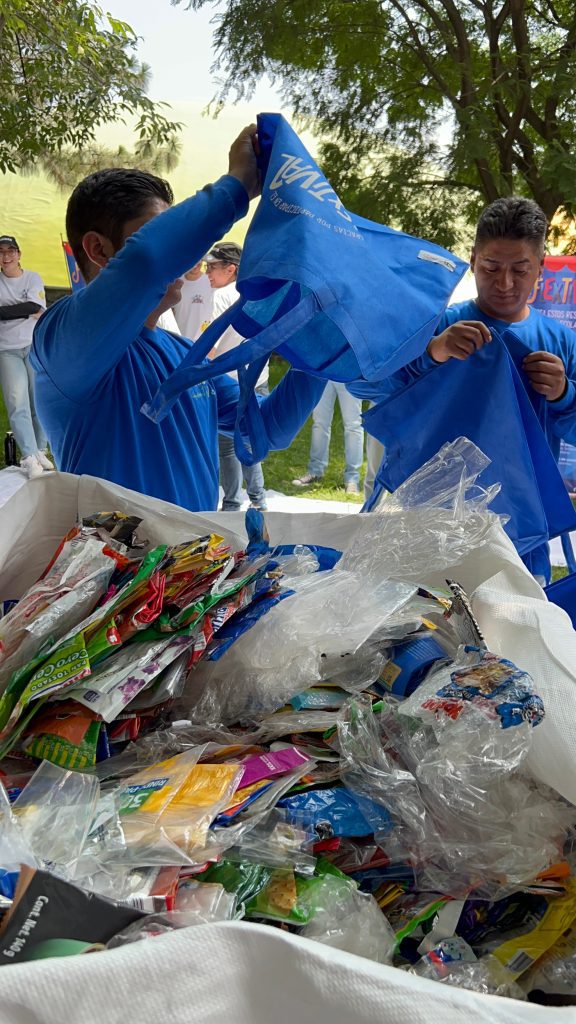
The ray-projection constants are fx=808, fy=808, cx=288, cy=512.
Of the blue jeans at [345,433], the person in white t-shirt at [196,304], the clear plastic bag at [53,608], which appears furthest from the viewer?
the blue jeans at [345,433]

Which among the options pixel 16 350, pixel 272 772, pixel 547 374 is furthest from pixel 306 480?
pixel 272 772

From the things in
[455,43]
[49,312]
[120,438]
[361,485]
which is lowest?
[361,485]

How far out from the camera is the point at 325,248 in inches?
42.8

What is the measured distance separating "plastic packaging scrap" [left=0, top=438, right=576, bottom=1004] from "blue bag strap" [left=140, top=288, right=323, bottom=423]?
30 centimetres

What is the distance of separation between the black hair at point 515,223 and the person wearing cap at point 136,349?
916 millimetres

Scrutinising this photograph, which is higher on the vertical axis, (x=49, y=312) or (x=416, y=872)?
(x=49, y=312)

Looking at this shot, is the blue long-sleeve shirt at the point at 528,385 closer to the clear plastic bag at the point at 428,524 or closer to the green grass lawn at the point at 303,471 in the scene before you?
the clear plastic bag at the point at 428,524

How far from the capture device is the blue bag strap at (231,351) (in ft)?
3.46

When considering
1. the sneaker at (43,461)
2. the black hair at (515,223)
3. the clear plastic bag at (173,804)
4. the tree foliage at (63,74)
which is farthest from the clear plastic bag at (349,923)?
the tree foliage at (63,74)

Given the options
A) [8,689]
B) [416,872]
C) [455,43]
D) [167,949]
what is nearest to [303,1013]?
[167,949]

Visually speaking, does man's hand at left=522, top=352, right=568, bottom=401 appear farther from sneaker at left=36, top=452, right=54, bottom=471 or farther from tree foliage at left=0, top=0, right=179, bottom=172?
tree foliage at left=0, top=0, right=179, bottom=172

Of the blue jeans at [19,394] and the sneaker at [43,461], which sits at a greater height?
the blue jeans at [19,394]

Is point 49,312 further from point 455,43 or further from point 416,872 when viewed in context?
point 455,43

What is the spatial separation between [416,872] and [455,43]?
7848 millimetres
